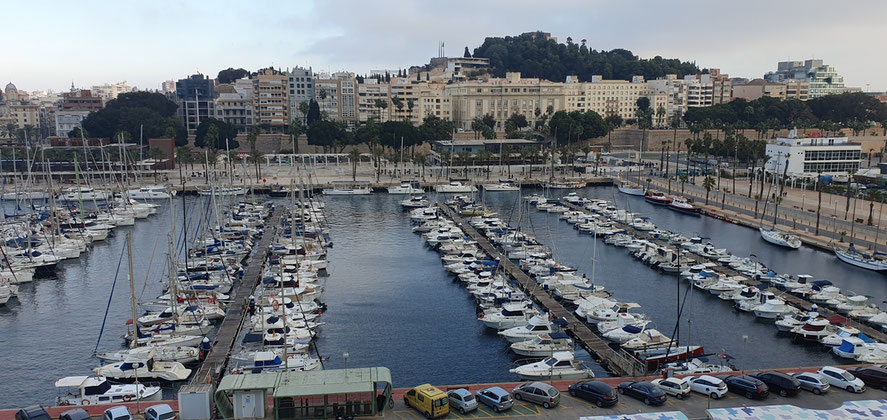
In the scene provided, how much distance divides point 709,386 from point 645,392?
7.65 feet

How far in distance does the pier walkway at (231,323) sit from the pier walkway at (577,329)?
1605 centimetres

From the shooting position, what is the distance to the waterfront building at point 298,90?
140750 mm

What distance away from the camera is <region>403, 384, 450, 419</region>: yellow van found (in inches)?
862

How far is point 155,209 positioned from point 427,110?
76.9 m

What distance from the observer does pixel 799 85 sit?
178 m

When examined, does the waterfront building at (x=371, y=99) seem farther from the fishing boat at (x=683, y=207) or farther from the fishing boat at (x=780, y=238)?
the fishing boat at (x=780, y=238)

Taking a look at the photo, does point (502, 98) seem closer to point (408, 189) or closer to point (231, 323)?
point (408, 189)

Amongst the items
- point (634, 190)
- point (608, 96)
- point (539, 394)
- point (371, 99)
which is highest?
point (608, 96)

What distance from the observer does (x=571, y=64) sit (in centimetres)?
17875

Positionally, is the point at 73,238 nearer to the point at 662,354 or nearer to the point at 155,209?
the point at 155,209

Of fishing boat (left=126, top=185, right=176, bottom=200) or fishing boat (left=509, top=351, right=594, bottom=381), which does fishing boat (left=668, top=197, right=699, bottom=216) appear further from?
fishing boat (left=126, top=185, right=176, bottom=200)

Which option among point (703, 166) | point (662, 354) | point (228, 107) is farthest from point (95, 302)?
point (228, 107)

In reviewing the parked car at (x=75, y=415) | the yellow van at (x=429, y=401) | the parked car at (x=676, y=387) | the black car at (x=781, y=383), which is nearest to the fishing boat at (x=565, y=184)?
the black car at (x=781, y=383)

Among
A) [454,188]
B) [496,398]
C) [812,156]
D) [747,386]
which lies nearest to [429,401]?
[496,398]
